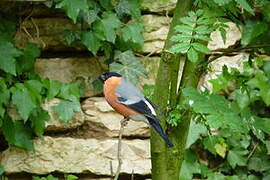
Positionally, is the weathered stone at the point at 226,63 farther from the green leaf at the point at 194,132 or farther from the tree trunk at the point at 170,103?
the tree trunk at the point at 170,103

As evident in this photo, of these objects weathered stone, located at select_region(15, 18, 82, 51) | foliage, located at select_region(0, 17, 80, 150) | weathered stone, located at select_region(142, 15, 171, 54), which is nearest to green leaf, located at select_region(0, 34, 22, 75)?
foliage, located at select_region(0, 17, 80, 150)

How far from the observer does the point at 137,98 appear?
167 cm

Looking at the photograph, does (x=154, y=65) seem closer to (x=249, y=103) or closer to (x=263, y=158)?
(x=249, y=103)

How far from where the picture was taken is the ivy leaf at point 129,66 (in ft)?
8.40

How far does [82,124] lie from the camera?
274 cm

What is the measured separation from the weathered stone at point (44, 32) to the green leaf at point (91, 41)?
0.40ft

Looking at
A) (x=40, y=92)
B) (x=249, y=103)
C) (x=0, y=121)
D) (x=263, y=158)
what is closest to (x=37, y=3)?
(x=40, y=92)

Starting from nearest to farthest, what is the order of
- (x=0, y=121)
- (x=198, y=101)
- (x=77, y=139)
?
(x=198, y=101), (x=0, y=121), (x=77, y=139)

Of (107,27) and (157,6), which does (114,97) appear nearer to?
(107,27)

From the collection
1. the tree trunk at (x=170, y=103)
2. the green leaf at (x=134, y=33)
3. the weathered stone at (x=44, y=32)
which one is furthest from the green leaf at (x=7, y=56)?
the tree trunk at (x=170, y=103)

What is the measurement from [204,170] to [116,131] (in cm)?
49

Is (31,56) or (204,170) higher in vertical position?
(31,56)

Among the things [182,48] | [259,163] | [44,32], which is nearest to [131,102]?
[182,48]

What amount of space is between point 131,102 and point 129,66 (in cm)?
91
